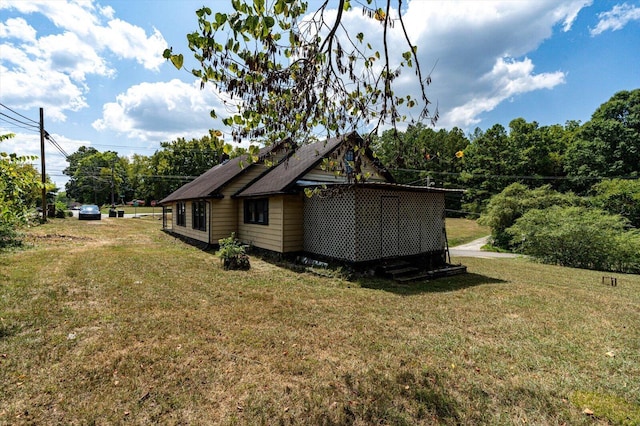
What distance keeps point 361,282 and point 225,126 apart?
5.88m

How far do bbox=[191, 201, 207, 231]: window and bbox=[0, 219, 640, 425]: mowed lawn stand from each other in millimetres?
7623

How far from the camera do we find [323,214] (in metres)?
10.2

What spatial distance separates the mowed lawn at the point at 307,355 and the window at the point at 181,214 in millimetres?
10543

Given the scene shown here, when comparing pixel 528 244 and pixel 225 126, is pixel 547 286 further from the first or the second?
pixel 528 244

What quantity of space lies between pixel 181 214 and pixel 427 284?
1542 cm

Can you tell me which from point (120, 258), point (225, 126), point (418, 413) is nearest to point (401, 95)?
point (225, 126)

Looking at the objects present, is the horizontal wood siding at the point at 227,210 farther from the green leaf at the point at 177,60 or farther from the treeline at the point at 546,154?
the treeline at the point at 546,154

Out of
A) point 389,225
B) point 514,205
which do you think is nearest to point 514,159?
point 514,205

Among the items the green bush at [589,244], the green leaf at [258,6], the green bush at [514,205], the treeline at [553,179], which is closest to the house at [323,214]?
the treeline at [553,179]

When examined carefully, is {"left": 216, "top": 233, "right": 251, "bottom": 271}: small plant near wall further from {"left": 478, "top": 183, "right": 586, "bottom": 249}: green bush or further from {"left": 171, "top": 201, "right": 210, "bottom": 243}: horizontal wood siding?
{"left": 478, "top": 183, "right": 586, "bottom": 249}: green bush

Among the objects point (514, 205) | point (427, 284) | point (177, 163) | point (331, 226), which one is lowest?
point (427, 284)

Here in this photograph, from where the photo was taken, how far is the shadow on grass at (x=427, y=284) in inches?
300

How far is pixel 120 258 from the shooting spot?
34.0 ft

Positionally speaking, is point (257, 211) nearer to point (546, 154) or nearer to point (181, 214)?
point (181, 214)
